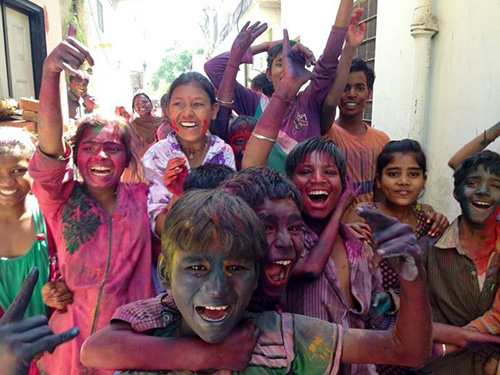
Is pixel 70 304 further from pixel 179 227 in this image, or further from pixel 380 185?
pixel 380 185

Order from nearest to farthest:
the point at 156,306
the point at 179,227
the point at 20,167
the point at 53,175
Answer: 1. the point at 179,227
2. the point at 156,306
3. the point at 53,175
4. the point at 20,167

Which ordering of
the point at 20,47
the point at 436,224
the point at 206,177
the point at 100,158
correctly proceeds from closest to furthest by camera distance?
the point at 206,177 < the point at 100,158 < the point at 436,224 < the point at 20,47

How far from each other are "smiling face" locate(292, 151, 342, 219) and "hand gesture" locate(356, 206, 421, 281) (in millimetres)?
667

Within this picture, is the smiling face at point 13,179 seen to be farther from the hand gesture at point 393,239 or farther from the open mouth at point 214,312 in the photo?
the hand gesture at point 393,239

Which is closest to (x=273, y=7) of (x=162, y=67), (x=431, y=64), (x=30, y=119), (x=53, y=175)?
(x=431, y=64)

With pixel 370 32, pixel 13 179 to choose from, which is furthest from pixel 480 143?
pixel 370 32

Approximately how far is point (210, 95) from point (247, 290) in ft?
4.61

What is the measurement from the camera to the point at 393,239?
3.02ft

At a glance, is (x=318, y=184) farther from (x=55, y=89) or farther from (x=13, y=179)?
(x=13, y=179)

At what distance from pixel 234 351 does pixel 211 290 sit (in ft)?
0.56

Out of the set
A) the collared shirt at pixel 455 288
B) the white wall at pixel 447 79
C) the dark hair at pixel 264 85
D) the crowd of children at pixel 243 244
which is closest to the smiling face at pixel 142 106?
the dark hair at pixel 264 85

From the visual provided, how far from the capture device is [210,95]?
7.31ft

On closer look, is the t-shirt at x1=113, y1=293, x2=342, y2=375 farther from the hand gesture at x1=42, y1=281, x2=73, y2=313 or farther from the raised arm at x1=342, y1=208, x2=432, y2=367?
the hand gesture at x1=42, y1=281, x2=73, y2=313

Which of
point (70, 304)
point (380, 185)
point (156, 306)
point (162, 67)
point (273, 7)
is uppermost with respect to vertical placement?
point (162, 67)
